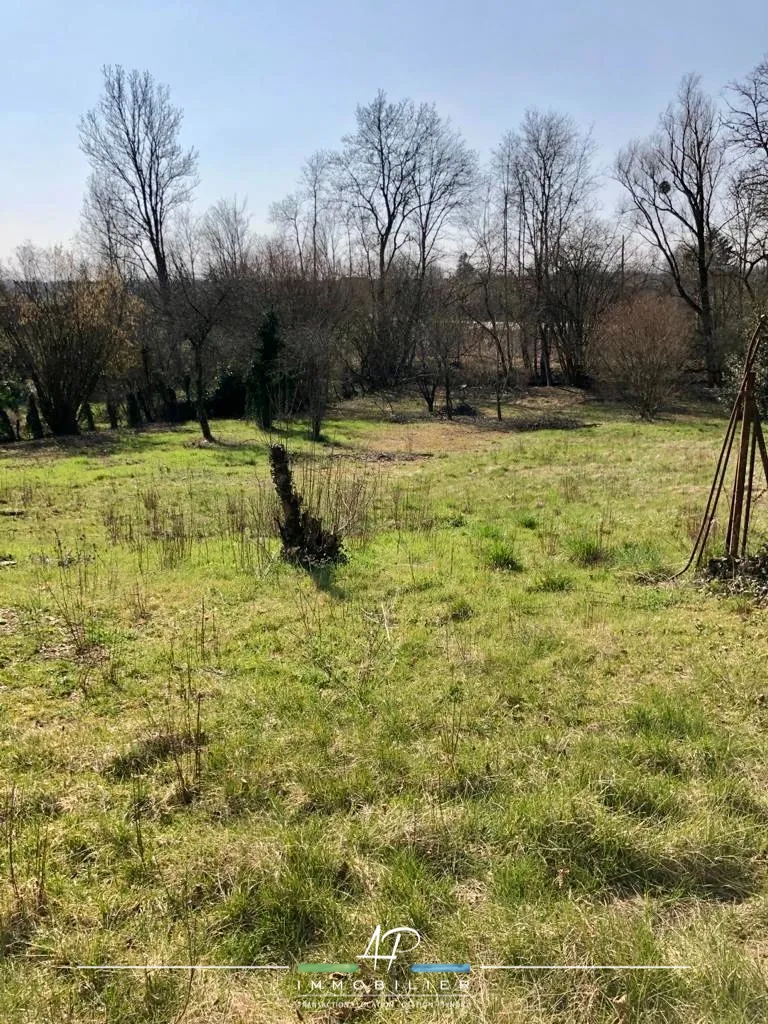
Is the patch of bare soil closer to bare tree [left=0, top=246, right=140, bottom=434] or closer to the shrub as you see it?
bare tree [left=0, top=246, right=140, bottom=434]

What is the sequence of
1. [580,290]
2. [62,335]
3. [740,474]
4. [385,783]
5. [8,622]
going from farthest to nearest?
[580,290] → [62,335] → [740,474] → [8,622] → [385,783]

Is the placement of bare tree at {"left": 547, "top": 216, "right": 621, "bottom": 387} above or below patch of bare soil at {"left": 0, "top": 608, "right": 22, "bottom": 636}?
above

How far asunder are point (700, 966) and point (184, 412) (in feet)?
97.0

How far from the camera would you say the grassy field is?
2117mm

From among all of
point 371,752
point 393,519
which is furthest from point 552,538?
point 371,752

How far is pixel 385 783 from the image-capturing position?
3.15 metres

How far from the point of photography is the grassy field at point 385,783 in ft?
6.95

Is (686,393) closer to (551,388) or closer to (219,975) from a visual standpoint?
(551,388)

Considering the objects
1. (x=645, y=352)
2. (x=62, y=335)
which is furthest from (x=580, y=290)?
(x=62, y=335)

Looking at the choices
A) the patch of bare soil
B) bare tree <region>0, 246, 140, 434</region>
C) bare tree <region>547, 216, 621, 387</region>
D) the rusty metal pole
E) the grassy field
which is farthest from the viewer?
bare tree <region>547, 216, 621, 387</region>

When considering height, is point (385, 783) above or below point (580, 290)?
below

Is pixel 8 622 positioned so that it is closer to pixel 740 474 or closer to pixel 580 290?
pixel 740 474

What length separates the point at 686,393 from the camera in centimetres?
3291

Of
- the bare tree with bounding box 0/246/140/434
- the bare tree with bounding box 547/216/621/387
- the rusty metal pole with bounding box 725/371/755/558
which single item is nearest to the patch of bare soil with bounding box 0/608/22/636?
the rusty metal pole with bounding box 725/371/755/558
